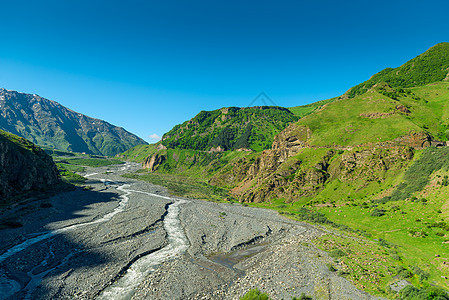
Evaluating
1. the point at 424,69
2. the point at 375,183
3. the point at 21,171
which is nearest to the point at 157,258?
the point at 375,183

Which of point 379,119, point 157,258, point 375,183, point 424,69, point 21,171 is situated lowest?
point 157,258

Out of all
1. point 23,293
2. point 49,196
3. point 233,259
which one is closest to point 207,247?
point 233,259

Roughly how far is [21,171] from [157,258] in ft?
263

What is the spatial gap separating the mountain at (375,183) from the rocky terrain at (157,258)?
8.32 m

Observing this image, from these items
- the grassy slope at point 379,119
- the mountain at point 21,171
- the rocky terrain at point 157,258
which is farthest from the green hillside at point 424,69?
the mountain at point 21,171

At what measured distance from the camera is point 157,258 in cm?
3781

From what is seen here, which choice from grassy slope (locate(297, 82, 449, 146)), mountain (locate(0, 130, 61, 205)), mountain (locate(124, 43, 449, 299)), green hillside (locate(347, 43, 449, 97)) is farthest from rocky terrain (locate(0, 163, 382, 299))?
green hillside (locate(347, 43, 449, 97))

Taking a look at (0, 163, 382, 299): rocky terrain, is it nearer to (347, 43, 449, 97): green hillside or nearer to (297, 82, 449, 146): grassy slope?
(297, 82, 449, 146): grassy slope

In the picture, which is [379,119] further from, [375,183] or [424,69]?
[424,69]

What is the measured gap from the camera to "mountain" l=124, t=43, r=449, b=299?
33.8 meters

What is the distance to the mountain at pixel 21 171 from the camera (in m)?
70.1

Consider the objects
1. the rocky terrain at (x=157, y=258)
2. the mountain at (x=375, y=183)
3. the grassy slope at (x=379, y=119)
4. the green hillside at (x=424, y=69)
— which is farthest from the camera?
the green hillside at (x=424, y=69)

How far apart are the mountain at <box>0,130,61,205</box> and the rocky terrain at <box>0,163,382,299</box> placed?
Answer: 19.7 metres

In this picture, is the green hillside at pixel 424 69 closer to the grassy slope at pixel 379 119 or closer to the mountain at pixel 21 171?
the grassy slope at pixel 379 119
